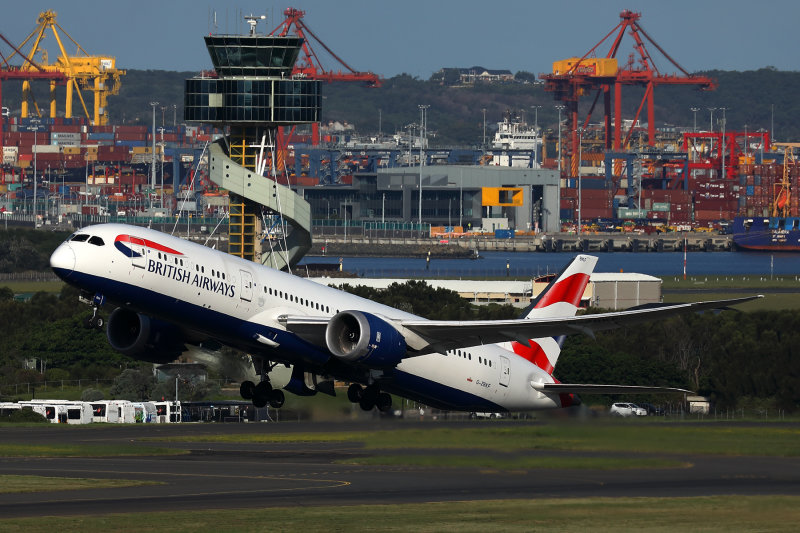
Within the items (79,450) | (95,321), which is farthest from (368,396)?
(79,450)

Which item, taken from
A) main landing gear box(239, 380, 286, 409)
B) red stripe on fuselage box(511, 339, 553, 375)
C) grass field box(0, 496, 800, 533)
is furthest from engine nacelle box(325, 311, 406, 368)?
red stripe on fuselage box(511, 339, 553, 375)

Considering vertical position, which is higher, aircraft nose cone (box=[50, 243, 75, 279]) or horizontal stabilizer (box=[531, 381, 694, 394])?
aircraft nose cone (box=[50, 243, 75, 279])

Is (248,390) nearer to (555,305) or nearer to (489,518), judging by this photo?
(489,518)

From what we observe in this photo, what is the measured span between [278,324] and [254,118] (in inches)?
3251

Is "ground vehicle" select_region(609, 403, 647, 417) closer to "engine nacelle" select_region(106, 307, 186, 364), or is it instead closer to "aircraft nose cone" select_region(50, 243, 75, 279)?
"engine nacelle" select_region(106, 307, 186, 364)

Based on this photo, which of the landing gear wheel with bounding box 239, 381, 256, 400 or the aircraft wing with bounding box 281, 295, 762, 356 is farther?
the landing gear wheel with bounding box 239, 381, 256, 400

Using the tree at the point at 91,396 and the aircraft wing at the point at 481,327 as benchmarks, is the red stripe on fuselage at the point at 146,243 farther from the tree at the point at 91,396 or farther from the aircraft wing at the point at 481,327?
the tree at the point at 91,396

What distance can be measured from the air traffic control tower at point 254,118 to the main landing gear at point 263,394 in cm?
7576

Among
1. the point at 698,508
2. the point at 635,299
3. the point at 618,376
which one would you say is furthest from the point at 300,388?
the point at 635,299

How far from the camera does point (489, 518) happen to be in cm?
5241

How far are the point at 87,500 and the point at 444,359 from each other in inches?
596

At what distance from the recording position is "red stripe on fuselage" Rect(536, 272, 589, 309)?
2655 inches

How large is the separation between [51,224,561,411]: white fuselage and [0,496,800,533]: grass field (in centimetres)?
557

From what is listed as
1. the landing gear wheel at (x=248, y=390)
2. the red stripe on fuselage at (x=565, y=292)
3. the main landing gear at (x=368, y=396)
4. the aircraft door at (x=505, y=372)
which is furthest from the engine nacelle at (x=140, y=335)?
the red stripe on fuselage at (x=565, y=292)
